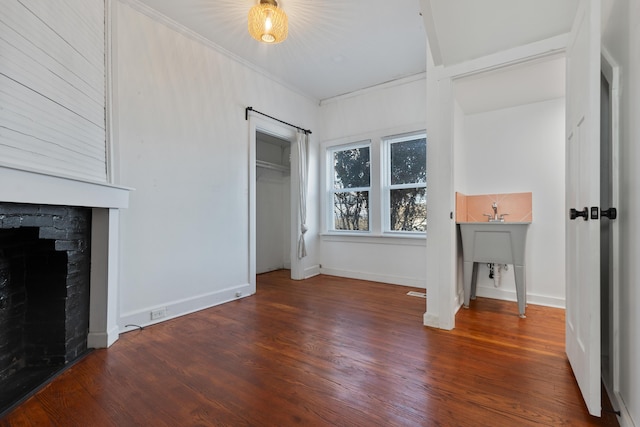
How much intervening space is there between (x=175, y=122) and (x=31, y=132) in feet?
4.34

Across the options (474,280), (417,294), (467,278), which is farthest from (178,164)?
(474,280)

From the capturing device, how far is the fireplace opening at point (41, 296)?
1.72 meters

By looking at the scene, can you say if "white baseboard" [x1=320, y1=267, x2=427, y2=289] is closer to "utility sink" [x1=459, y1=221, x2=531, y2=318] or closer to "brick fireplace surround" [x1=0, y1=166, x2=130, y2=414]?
"utility sink" [x1=459, y1=221, x2=531, y2=318]

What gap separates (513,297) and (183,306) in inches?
138

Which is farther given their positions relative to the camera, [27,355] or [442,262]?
[442,262]

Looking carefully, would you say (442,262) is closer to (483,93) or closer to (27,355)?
(483,93)

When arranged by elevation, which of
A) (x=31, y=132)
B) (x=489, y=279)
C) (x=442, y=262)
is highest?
(x=31, y=132)

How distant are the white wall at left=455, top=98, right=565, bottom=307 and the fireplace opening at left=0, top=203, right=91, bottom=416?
10.9 ft

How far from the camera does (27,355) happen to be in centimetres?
185

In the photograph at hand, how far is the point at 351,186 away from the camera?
4.54 meters

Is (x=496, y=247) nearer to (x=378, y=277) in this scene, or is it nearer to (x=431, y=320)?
(x=431, y=320)

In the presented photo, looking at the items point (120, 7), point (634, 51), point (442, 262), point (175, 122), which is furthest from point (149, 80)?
point (634, 51)

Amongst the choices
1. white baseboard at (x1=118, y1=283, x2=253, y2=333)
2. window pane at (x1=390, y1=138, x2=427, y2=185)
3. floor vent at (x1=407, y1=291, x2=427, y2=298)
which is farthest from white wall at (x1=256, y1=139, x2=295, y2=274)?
floor vent at (x1=407, y1=291, x2=427, y2=298)

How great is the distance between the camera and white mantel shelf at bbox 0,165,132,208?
1.39m
